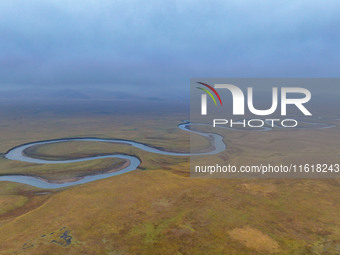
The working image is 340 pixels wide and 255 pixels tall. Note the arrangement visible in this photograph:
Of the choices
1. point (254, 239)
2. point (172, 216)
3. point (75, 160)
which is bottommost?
point (75, 160)

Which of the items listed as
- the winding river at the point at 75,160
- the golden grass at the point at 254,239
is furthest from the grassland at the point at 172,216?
the winding river at the point at 75,160

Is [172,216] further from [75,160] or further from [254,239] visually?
[75,160]

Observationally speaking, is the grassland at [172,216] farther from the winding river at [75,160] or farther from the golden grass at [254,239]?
the winding river at [75,160]

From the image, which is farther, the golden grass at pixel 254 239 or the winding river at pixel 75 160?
the winding river at pixel 75 160

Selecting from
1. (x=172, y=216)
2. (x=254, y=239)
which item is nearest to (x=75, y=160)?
(x=172, y=216)

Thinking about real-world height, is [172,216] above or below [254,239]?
above

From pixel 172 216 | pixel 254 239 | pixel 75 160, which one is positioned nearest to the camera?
pixel 254 239

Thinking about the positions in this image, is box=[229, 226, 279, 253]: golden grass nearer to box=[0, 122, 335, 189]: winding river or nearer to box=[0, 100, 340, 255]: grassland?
box=[0, 100, 340, 255]: grassland

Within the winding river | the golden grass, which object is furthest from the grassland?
the winding river

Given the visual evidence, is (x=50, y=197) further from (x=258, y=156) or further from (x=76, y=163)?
(x=258, y=156)

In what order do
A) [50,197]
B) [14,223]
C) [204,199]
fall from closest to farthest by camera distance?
[14,223] → [204,199] → [50,197]

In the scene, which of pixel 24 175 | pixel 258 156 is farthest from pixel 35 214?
pixel 258 156
